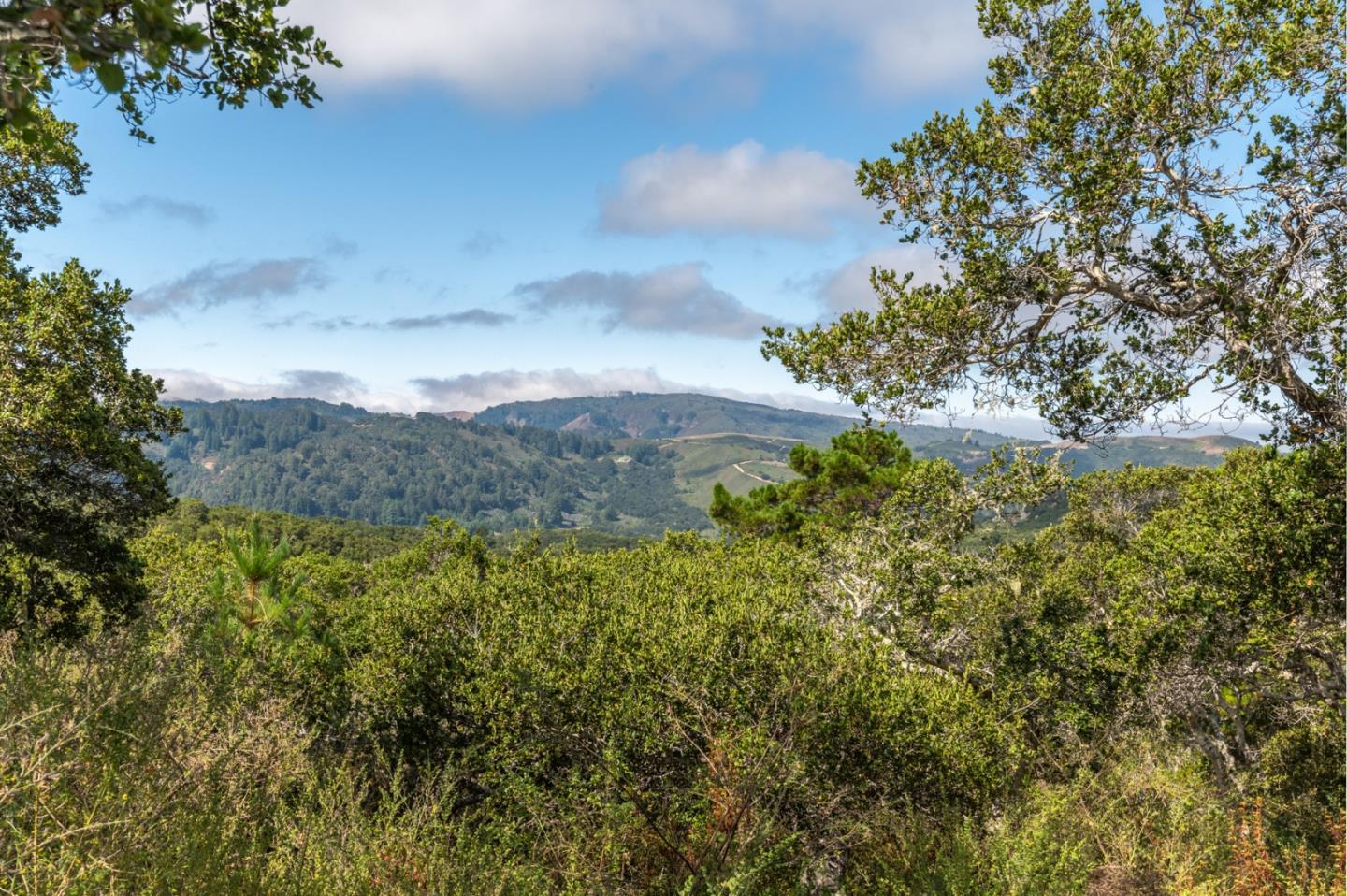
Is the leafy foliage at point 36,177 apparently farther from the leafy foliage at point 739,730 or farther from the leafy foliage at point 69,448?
the leafy foliage at point 739,730

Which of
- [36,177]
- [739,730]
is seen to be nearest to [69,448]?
[36,177]

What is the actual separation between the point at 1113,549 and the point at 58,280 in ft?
98.5

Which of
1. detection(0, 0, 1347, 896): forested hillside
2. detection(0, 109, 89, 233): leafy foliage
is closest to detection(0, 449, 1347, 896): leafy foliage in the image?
detection(0, 0, 1347, 896): forested hillside

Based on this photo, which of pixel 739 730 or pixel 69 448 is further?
pixel 69 448

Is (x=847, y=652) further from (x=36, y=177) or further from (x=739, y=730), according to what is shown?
(x=36, y=177)

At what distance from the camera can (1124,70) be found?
22.5ft

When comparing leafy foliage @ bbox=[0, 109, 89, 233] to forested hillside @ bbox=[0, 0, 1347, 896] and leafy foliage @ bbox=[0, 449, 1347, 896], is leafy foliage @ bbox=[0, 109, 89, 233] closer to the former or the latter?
forested hillside @ bbox=[0, 0, 1347, 896]

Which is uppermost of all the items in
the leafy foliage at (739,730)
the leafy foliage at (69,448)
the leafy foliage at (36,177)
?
the leafy foliage at (36,177)

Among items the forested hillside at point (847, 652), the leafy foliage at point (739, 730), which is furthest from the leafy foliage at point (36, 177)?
the leafy foliage at point (739, 730)

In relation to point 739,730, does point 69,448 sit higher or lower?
higher

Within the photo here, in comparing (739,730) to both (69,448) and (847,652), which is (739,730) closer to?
(847,652)

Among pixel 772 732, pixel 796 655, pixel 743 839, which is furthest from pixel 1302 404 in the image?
pixel 743 839

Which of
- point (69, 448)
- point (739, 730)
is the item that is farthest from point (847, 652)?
point (69, 448)

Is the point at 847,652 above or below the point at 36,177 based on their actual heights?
Answer: below
